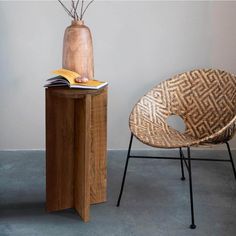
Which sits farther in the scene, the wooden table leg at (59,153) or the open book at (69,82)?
the wooden table leg at (59,153)

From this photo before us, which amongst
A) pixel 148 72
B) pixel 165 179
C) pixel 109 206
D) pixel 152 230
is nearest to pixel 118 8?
pixel 148 72

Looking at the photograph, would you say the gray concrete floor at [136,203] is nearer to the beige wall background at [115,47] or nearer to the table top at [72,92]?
the beige wall background at [115,47]

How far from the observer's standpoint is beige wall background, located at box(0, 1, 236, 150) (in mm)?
2814

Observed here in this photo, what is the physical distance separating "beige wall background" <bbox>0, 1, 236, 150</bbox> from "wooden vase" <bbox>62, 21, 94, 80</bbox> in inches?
31.8

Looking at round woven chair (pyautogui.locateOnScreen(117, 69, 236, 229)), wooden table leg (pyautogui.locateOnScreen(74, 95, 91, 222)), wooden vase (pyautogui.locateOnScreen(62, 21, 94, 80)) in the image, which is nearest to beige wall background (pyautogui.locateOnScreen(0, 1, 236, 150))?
round woven chair (pyautogui.locateOnScreen(117, 69, 236, 229))

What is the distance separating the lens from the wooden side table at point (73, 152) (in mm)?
2020

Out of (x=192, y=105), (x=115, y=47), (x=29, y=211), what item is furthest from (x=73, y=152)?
(x=115, y=47)

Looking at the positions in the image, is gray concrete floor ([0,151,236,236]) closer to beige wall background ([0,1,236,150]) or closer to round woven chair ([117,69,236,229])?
round woven chair ([117,69,236,229])

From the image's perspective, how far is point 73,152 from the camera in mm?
2148

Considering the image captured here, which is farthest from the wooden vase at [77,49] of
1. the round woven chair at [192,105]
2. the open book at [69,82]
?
the round woven chair at [192,105]

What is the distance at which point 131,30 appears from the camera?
2.86 m

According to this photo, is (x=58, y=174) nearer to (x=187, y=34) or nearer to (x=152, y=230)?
(x=152, y=230)

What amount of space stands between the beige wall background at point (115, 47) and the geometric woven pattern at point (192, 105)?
57cm

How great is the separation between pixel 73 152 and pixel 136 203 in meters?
0.46
